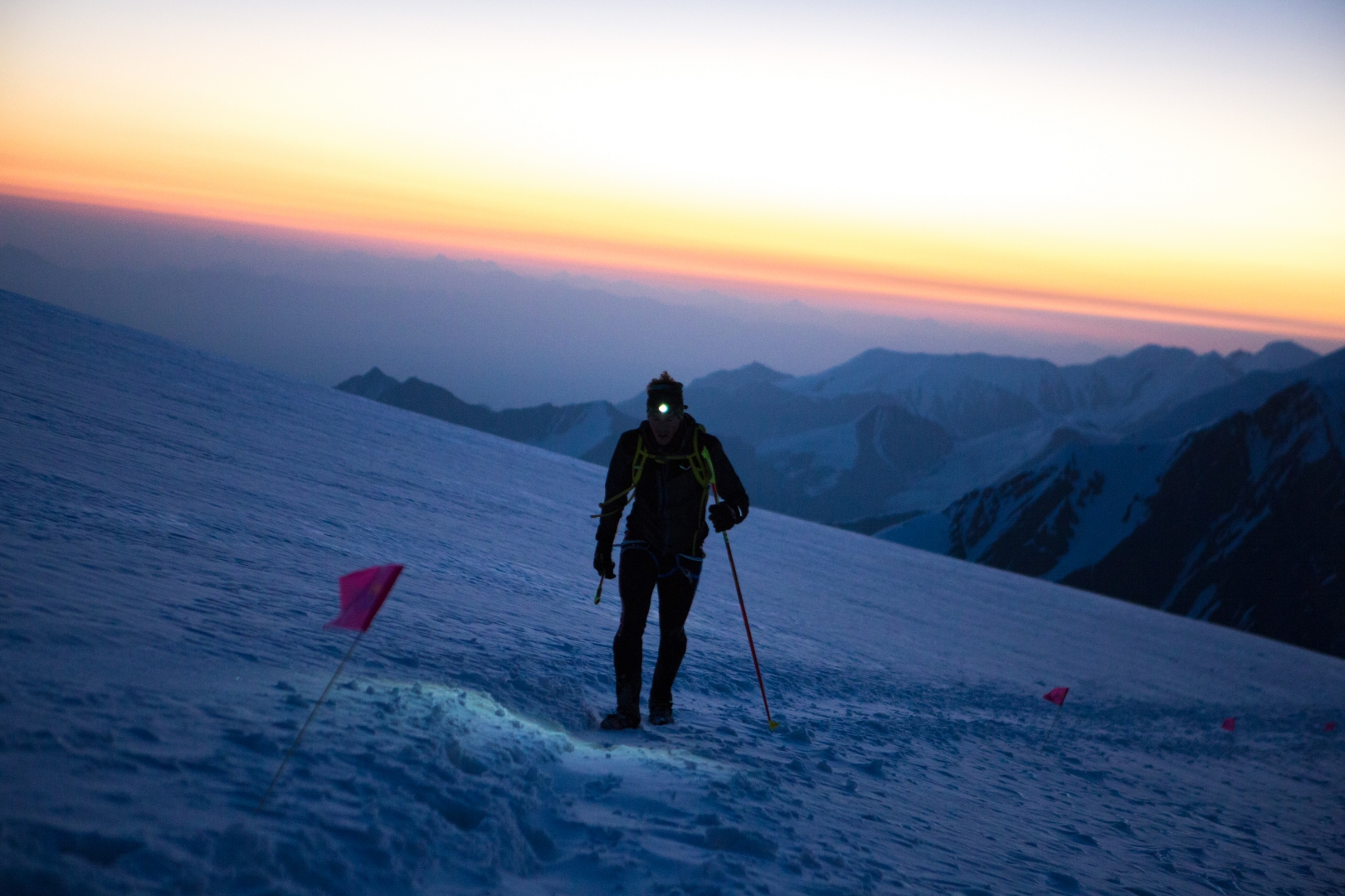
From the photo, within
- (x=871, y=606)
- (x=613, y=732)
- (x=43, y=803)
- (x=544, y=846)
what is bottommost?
(x=871, y=606)

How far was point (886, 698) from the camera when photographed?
9.62m

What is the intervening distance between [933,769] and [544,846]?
437 cm

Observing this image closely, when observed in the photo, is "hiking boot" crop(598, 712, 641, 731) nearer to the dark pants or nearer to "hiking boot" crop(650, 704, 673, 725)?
the dark pants

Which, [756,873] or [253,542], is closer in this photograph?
[756,873]

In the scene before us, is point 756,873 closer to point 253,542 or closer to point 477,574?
point 253,542

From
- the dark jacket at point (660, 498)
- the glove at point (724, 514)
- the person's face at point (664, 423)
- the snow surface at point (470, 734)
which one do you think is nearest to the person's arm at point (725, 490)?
the glove at point (724, 514)

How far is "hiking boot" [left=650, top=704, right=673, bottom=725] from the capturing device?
20.2 feet

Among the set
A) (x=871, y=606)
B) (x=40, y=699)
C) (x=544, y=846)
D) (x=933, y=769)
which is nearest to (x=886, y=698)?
(x=933, y=769)

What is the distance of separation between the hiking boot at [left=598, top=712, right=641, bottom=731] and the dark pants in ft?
0.10

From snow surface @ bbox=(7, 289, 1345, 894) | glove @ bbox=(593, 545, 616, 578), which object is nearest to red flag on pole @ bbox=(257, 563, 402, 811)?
snow surface @ bbox=(7, 289, 1345, 894)

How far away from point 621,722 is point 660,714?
429 mm

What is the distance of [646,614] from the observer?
19.4 ft

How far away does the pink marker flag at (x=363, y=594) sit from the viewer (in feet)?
13.5

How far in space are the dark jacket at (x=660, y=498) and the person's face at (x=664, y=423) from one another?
0.16 ft
